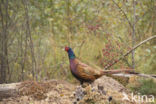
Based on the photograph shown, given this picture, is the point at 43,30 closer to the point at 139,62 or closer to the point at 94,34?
the point at 94,34

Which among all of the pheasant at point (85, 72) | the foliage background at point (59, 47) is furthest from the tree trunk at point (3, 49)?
the pheasant at point (85, 72)

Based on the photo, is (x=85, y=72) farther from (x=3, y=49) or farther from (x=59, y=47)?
(x=59, y=47)

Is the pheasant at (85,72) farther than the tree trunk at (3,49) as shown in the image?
No

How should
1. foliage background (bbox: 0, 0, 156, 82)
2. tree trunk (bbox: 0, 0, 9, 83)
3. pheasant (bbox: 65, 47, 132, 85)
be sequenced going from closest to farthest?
pheasant (bbox: 65, 47, 132, 85)
tree trunk (bbox: 0, 0, 9, 83)
foliage background (bbox: 0, 0, 156, 82)

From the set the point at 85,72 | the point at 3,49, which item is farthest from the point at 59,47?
the point at 85,72

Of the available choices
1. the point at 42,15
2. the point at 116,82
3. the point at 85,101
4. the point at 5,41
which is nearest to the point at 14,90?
the point at 5,41

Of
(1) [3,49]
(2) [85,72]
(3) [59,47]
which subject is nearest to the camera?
(2) [85,72]

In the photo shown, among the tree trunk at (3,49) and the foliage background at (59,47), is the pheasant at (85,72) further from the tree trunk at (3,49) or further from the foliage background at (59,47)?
the tree trunk at (3,49)

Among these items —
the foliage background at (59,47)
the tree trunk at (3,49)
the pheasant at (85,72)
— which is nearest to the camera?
the pheasant at (85,72)

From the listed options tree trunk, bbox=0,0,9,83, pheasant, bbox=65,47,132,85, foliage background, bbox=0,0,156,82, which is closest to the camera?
pheasant, bbox=65,47,132,85

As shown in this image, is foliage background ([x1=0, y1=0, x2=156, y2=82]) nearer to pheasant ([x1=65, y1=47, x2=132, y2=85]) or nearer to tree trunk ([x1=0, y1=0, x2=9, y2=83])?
tree trunk ([x1=0, y1=0, x2=9, y2=83])

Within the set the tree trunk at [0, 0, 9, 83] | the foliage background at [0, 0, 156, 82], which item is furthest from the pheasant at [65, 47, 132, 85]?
the tree trunk at [0, 0, 9, 83]

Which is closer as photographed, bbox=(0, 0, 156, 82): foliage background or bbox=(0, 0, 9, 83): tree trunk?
bbox=(0, 0, 9, 83): tree trunk

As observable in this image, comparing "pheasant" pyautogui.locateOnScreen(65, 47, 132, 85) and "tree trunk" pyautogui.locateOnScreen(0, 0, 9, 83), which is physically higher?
"tree trunk" pyautogui.locateOnScreen(0, 0, 9, 83)
